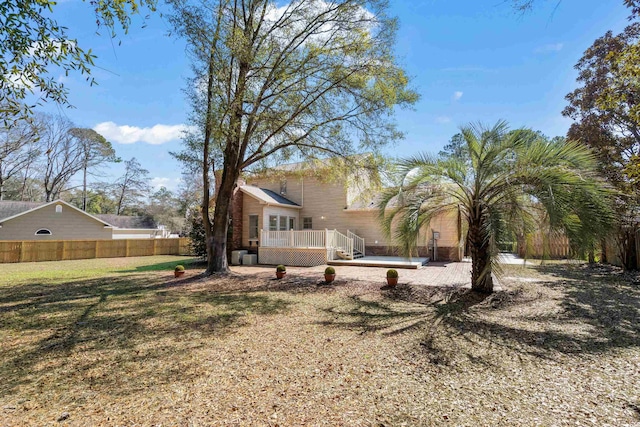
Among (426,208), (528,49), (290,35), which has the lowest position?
(426,208)

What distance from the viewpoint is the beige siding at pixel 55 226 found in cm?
2117

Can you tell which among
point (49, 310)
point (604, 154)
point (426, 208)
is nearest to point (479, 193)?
point (426, 208)

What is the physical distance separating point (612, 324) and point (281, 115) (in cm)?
979

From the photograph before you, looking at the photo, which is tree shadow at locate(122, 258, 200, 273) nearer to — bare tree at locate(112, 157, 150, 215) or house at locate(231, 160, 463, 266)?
house at locate(231, 160, 463, 266)

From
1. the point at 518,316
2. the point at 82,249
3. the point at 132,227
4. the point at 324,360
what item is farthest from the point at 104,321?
the point at 132,227

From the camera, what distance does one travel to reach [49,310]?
6.92 metres

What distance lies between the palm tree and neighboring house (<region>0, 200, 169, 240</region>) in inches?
1031

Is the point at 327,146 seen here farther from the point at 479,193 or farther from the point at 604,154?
the point at 604,154

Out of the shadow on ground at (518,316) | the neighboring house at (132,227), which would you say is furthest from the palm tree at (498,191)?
the neighboring house at (132,227)

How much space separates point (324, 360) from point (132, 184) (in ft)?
148

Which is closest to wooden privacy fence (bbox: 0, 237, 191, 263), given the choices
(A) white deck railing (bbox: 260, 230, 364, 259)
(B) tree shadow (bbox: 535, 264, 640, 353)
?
(A) white deck railing (bbox: 260, 230, 364, 259)

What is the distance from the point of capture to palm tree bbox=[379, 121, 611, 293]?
5926 mm

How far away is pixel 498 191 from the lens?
7.31 metres

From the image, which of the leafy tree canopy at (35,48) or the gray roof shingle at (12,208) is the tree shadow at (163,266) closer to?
the leafy tree canopy at (35,48)
